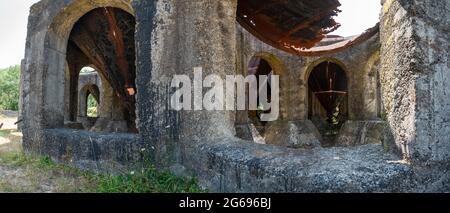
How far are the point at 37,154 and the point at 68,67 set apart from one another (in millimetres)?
5017

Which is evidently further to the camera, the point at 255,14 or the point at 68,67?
the point at 68,67

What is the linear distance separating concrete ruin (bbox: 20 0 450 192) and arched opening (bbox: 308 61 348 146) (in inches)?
229

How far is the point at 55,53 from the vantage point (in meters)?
5.43

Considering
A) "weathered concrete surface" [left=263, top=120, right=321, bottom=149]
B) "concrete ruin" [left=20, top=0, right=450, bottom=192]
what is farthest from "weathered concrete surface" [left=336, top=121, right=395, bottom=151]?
"concrete ruin" [left=20, top=0, right=450, bottom=192]

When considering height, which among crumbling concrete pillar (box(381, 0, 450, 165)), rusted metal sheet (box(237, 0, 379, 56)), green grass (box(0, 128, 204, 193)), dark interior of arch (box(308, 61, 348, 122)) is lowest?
green grass (box(0, 128, 204, 193))

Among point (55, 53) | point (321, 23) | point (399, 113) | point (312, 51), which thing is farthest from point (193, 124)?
point (312, 51)

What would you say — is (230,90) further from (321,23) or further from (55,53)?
(321,23)

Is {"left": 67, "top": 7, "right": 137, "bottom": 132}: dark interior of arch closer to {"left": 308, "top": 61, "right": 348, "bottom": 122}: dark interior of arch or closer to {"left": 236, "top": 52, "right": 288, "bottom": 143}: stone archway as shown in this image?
{"left": 236, "top": 52, "right": 288, "bottom": 143}: stone archway

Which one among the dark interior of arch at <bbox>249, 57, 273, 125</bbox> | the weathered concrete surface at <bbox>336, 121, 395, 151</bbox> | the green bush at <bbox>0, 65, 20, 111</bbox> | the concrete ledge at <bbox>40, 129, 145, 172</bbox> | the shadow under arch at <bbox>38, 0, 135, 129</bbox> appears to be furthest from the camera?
the green bush at <bbox>0, 65, 20, 111</bbox>

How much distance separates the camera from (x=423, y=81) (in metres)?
1.99

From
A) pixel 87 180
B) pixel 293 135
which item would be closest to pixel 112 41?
pixel 87 180

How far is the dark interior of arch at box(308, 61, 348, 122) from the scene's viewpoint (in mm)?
13633

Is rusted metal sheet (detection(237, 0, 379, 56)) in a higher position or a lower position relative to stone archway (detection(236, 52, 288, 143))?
higher

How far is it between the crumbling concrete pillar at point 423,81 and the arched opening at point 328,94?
1104 centimetres
